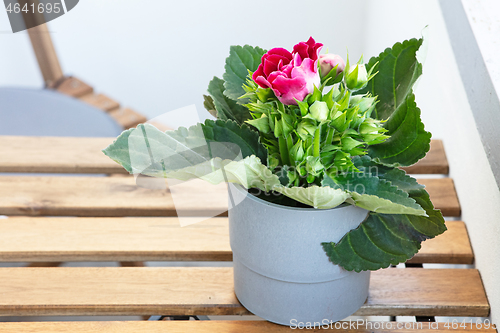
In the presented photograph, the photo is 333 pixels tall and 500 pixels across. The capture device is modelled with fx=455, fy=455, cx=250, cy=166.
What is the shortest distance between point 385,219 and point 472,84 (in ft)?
0.81

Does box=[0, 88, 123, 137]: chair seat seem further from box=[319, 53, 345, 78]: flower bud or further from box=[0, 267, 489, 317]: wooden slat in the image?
box=[319, 53, 345, 78]: flower bud

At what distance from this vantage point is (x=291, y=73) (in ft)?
1.05

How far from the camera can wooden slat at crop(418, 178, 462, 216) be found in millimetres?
589

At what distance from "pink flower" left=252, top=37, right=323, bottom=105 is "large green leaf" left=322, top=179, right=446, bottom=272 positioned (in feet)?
0.45

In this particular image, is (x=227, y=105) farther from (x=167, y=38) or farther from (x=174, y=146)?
(x=167, y=38)

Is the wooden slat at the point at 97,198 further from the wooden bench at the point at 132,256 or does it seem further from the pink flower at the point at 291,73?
the pink flower at the point at 291,73

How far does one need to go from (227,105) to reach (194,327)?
222 mm

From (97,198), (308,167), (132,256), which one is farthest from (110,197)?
(308,167)

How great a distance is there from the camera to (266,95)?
348 millimetres

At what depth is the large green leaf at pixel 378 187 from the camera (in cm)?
34

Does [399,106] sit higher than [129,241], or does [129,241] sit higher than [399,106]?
[399,106]

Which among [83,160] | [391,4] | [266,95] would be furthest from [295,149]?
[391,4]

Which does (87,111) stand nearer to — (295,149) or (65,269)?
(65,269)

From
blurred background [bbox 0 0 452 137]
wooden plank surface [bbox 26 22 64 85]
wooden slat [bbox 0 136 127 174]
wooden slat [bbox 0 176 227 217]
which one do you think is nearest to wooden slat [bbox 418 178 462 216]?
wooden slat [bbox 0 176 227 217]
